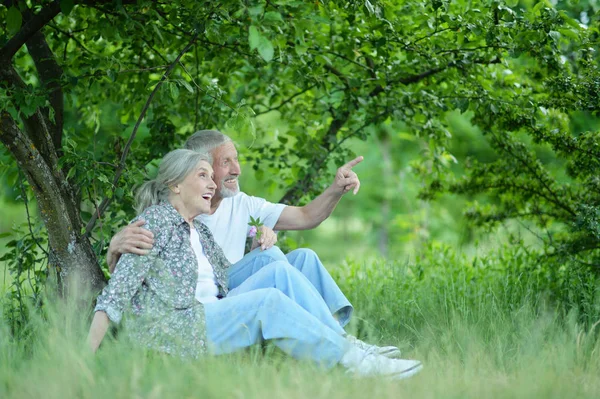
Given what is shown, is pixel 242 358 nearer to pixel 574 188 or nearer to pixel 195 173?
pixel 195 173

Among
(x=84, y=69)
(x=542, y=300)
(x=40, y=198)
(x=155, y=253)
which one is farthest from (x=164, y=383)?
(x=542, y=300)

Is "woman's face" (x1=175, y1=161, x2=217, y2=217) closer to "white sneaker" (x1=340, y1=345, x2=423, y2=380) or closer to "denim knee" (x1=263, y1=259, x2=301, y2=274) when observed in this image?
"denim knee" (x1=263, y1=259, x2=301, y2=274)

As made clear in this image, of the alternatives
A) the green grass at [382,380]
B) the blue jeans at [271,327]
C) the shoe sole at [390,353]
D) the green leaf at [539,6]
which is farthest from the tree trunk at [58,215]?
the green leaf at [539,6]

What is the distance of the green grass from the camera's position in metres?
2.75

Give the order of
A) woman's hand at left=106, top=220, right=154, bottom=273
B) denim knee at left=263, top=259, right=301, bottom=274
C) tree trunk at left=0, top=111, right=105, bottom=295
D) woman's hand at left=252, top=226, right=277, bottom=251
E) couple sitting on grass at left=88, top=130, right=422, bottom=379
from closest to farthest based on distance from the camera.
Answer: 1. couple sitting on grass at left=88, top=130, right=422, bottom=379
2. woman's hand at left=106, top=220, right=154, bottom=273
3. denim knee at left=263, top=259, right=301, bottom=274
4. tree trunk at left=0, top=111, right=105, bottom=295
5. woman's hand at left=252, top=226, right=277, bottom=251

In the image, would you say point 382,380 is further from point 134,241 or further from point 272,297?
point 134,241

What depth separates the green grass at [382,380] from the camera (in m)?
2.75

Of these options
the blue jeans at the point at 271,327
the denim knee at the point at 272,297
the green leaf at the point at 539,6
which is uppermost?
the green leaf at the point at 539,6

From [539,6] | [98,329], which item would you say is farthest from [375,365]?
[539,6]

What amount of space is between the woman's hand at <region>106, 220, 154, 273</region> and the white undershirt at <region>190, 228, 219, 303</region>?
0.37 metres

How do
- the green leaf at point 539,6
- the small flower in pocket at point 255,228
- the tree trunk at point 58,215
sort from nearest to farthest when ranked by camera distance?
1. the tree trunk at point 58,215
2. the small flower in pocket at point 255,228
3. the green leaf at point 539,6

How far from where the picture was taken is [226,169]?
4.37 m

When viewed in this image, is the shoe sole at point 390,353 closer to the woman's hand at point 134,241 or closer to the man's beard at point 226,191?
the woman's hand at point 134,241

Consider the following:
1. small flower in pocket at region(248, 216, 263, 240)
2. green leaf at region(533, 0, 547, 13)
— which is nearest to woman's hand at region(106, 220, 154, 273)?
small flower in pocket at region(248, 216, 263, 240)
